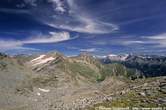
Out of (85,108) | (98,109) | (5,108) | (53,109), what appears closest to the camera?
(98,109)

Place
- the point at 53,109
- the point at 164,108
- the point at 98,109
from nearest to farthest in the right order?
the point at 164,108 < the point at 98,109 < the point at 53,109

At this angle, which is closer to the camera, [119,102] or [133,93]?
[119,102]

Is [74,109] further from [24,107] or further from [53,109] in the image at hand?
[24,107]

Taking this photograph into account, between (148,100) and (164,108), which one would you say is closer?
(164,108)

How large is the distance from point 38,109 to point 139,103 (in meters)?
71.2

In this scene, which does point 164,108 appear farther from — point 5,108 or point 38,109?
point 5,108

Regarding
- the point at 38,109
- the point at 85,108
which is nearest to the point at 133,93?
the point at 85,108

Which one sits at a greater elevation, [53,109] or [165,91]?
[165,91]

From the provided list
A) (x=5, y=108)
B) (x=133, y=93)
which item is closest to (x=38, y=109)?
(x=5, y=108)

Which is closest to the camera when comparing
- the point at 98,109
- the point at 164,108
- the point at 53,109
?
the point at 164,108

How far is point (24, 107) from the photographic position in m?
193

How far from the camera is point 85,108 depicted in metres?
153

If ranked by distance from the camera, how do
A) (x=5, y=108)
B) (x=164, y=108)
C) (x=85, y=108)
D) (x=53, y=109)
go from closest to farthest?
(x=164, y=108)
(x=85, y=108)
(x=53, y=109)
(x=5, y=108)

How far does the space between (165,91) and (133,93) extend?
75.6ft
